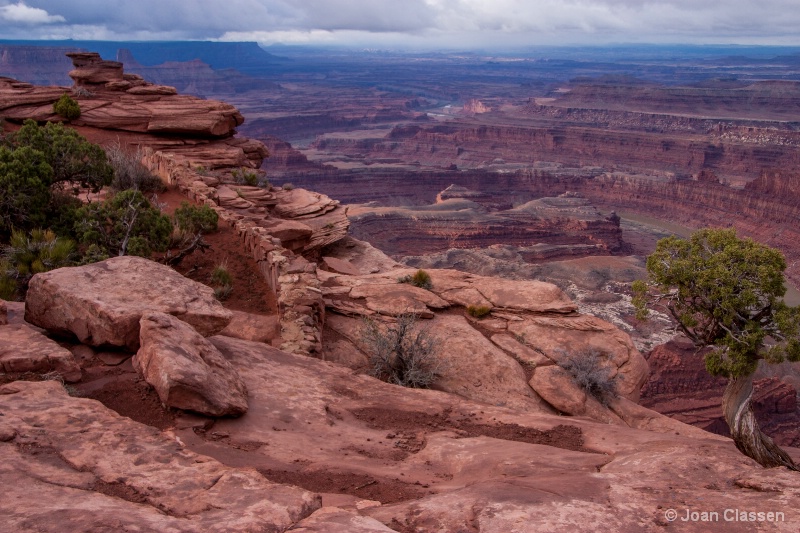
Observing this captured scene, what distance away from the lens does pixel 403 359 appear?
41.0ft

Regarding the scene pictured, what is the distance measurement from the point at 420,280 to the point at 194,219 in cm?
623

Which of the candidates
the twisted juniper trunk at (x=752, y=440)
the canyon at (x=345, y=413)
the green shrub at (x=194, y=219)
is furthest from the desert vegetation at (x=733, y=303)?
the green shrub at (x=194, y=219)

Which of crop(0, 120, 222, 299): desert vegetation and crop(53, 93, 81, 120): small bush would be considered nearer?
crop(0, 120, 222, 299): desert vegetation

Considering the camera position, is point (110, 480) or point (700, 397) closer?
point (110, 480)

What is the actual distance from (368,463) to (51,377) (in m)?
3.72

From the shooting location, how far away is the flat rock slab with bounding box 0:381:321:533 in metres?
4.43

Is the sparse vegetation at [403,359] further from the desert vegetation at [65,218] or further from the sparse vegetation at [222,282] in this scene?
the desert vegetation at [65,218]

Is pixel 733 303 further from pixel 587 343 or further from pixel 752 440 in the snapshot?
pixel 587 343

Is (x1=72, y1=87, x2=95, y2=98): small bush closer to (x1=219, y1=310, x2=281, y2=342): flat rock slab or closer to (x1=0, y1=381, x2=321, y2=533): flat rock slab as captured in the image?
(x1=219, y1=310, x2=281, y2=342): flat rock slab

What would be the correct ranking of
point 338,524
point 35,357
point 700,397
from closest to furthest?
1. point 338,524
2. point 35,357
3. point 700,397

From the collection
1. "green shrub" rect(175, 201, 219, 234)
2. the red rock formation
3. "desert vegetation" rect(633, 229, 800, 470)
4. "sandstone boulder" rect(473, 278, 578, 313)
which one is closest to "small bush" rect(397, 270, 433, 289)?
"sandstone boulder" rect(473, 278, 578, 313)

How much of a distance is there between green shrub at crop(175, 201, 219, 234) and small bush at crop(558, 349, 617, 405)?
30.9 ft

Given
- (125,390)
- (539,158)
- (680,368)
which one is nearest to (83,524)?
(125,390)

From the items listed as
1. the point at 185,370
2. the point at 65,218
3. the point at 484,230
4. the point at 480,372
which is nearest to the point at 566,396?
the point at 480,372
